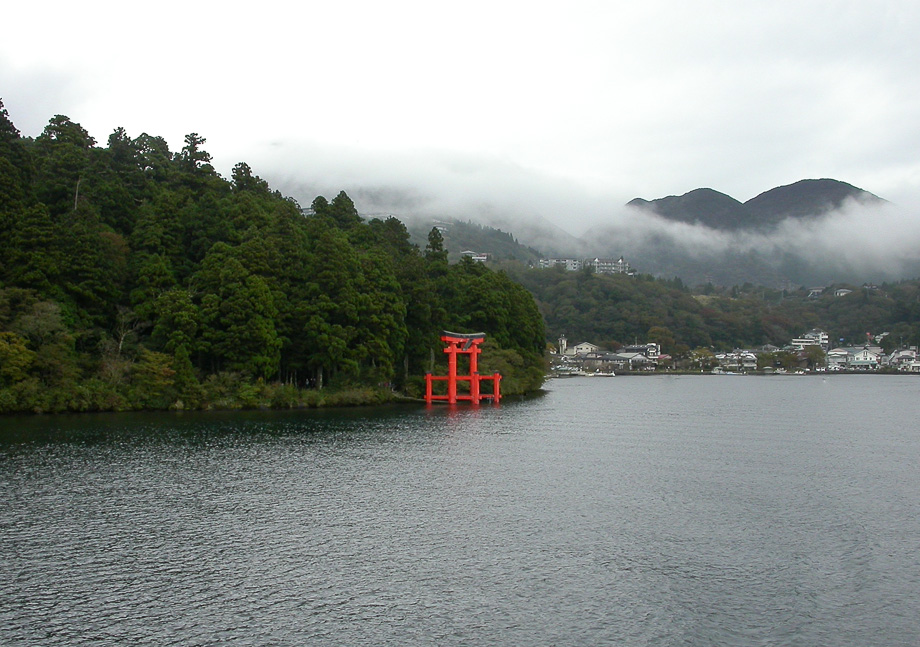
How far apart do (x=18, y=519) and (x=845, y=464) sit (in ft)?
78.7

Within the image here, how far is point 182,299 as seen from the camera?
123ft

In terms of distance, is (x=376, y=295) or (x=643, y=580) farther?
(x=376, y=295)

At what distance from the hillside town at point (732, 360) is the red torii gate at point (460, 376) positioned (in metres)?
56.1

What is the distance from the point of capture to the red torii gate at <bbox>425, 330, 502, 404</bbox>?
4488cm

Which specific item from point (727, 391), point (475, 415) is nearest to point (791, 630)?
point (475, 415)

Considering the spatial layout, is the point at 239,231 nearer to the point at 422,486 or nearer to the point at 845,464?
the point at 422,486

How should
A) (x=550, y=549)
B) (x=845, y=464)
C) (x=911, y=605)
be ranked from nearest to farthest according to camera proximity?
(x=911, y=605) < (x=550, y=549) < (x=845, y=464)

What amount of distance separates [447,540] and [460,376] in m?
30.8

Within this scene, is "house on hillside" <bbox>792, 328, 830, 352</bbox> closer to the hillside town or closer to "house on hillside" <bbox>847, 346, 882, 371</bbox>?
the hillside town

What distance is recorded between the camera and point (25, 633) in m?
10.8

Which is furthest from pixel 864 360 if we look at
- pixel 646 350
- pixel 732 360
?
pixel 646 350

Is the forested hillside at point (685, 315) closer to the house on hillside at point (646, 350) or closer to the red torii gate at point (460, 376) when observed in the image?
the house on hillside at point (646, 350)

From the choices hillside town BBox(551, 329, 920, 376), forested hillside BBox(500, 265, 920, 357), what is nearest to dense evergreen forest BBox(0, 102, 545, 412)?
hillside town BBox(551, 329, 920, 376)

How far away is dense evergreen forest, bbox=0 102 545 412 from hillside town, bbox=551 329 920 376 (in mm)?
59095
